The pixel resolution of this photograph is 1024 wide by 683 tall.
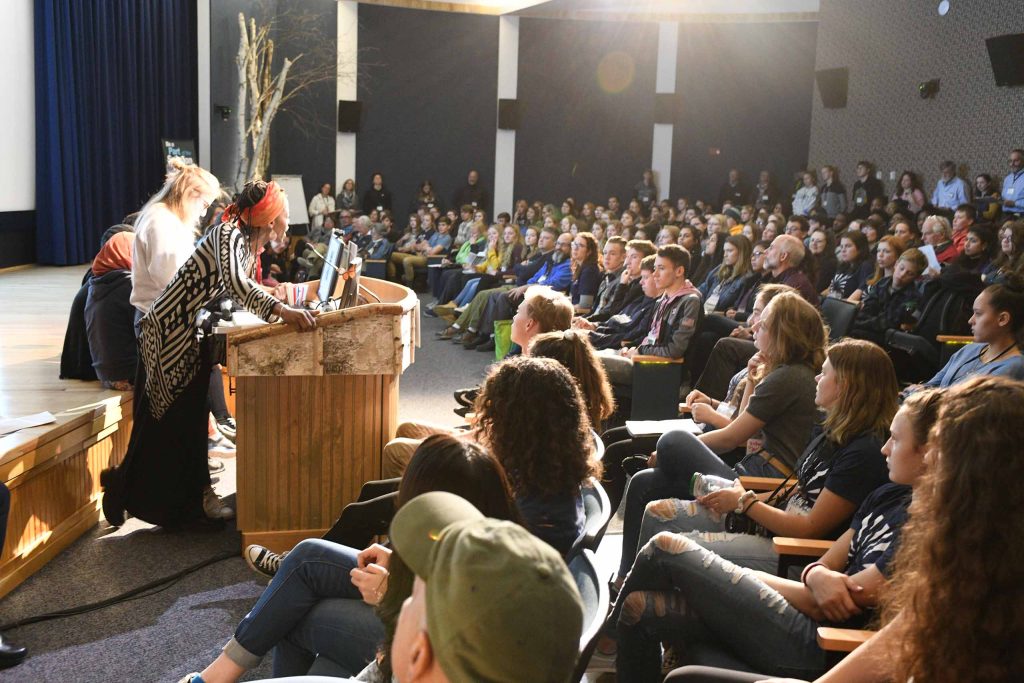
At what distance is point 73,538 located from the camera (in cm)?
332

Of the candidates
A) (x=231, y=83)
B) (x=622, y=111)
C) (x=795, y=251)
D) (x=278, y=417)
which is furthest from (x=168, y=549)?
(x=622, y=111)

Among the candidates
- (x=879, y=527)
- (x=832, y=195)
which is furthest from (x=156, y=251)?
(x=832, y=195)

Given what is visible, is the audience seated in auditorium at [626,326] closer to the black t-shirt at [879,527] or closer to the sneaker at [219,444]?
the sneaker at [219,444]

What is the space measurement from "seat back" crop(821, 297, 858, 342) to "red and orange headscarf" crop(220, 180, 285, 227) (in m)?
2.99

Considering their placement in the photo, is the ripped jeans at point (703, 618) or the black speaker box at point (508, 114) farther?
the black speaker box at point (508, 114)

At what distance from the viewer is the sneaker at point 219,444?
14.4ft

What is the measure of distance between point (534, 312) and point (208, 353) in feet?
3.67

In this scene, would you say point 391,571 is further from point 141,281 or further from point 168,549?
→ point 141,281

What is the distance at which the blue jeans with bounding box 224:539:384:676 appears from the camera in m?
1.89

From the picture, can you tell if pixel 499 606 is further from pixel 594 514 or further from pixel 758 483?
pixel 758 483

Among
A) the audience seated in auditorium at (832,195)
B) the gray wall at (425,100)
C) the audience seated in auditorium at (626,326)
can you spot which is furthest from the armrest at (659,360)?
the gray wall at (425,100)

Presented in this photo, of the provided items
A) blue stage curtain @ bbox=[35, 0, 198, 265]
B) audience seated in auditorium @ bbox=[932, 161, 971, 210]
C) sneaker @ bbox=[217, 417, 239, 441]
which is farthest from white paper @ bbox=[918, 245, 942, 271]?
blue stage curtain @ bbox=[35, 0, 198, 265]

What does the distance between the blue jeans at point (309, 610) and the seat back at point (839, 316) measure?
360cm

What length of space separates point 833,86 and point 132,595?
39.3 ft
